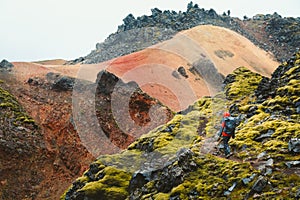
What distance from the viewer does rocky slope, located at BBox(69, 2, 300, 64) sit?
260 ft

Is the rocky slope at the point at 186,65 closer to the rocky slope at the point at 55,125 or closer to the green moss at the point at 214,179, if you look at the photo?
the rocky slope at the point at 55,125

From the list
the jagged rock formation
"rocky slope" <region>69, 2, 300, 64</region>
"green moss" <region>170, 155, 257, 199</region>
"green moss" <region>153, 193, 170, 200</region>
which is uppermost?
"rocky slope" <region>69, 2, 300, 64</region>

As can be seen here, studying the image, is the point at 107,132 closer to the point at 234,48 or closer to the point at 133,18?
the point at 234,48

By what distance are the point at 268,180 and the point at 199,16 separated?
82.7m

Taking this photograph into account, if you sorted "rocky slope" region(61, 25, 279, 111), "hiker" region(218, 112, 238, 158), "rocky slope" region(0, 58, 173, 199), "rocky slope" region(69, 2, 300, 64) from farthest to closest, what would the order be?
"rocky slope" region(69, 2, 300, 64) → "rocky slope" region(61, 25, 279, 111) → "rocky slope" region(0, 58, 173, 199) → "hiker" region(218, 112, 238, 158)

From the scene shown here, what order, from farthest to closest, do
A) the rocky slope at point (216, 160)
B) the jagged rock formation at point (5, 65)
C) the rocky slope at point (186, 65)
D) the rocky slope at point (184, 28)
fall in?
the rocky slope at point (184, 28), the rocky slope at point (186, 65), the jagged rock formation at point (5, 65), the rocky slope at point (216, 160)

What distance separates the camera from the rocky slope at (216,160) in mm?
13188

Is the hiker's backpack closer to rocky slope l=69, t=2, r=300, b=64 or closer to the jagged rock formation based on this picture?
the jagged rock formation

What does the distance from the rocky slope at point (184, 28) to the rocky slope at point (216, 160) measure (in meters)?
52.5

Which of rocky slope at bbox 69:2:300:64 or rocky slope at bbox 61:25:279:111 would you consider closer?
rocky slope at bbox 61:25:279:111

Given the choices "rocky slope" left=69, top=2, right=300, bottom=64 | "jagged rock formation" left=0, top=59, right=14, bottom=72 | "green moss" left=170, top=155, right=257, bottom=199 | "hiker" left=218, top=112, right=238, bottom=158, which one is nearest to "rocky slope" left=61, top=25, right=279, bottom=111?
"jagged rock formation" left=0, top=59, right=14, bottom=72

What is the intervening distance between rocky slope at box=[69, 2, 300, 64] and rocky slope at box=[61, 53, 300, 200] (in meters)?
52.5

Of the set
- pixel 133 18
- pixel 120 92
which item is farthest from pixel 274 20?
pixel 120 92

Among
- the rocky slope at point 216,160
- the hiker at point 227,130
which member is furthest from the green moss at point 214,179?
the hiker at point 227,130
